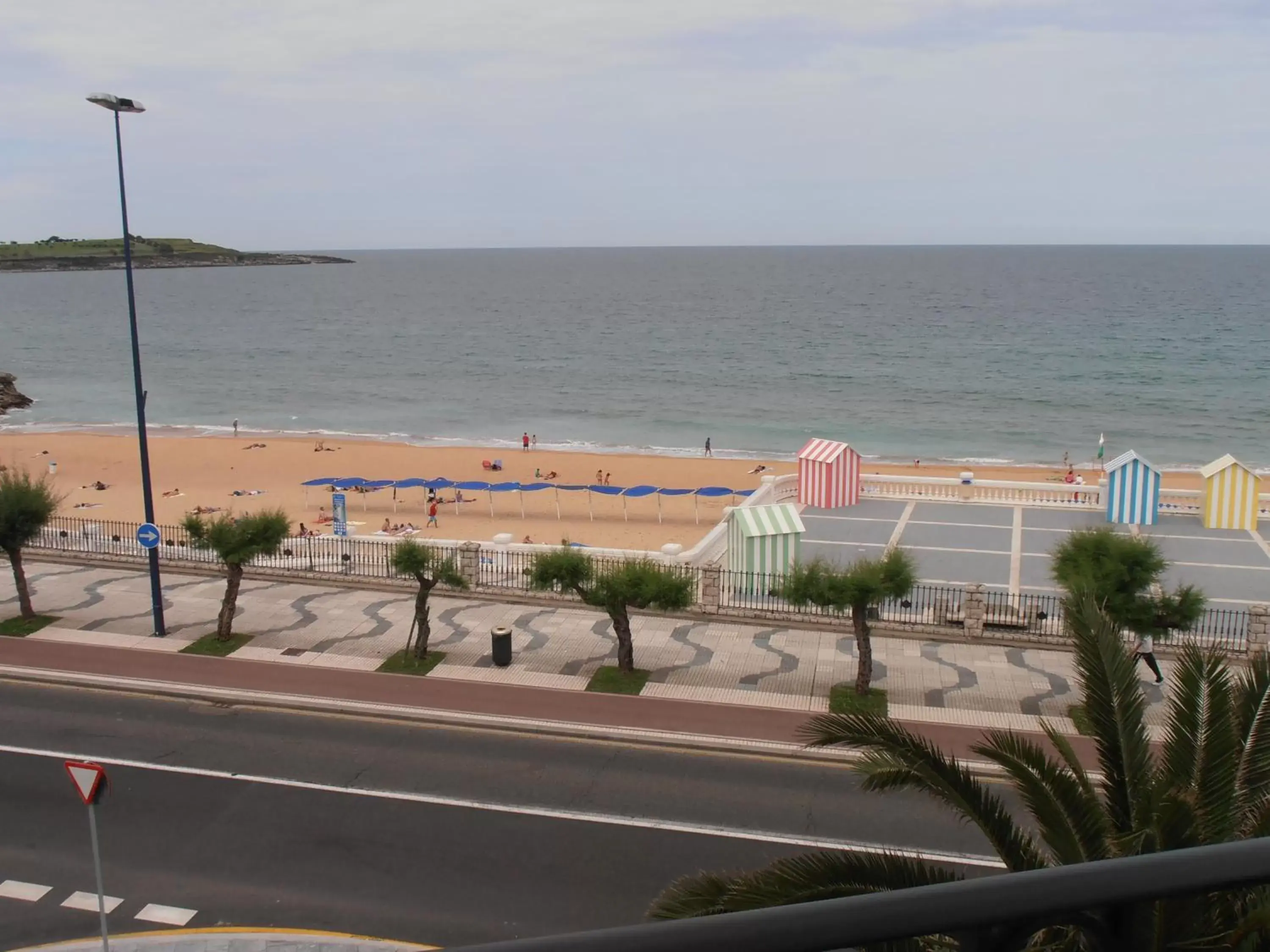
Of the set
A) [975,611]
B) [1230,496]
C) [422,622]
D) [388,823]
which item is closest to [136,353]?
[422,622]

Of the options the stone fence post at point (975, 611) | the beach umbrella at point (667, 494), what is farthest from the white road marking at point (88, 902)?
the beach umbrella at point (667, 494)

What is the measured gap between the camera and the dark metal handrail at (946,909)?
1902 mm

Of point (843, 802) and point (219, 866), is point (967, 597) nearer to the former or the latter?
point (843, 802)

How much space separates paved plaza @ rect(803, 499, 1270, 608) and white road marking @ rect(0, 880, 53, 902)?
62.3ft

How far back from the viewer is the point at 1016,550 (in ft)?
99.9

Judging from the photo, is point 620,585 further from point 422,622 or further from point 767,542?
point 767,542

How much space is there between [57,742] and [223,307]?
176 metres

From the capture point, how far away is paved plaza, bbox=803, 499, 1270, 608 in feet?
90.9

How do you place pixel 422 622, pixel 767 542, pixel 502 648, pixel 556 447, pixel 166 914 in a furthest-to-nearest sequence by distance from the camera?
pixel 556 447
pixel 767 542
pixel 422 622
pixel 502 648
pixel 166 914

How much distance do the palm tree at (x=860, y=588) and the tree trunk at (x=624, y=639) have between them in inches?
124

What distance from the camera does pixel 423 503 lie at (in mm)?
47406

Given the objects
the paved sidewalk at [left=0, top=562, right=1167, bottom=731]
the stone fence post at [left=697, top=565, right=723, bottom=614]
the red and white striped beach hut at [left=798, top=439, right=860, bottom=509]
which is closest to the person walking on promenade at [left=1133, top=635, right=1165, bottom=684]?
the paved sidewalk at [left=0, top=562, right=1167, bottom=731]

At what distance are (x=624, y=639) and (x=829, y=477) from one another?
553 inches

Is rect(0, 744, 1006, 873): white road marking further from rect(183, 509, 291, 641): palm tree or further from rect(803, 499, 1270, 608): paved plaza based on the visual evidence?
rect(803, 499, 1270, 608): paved plaza
